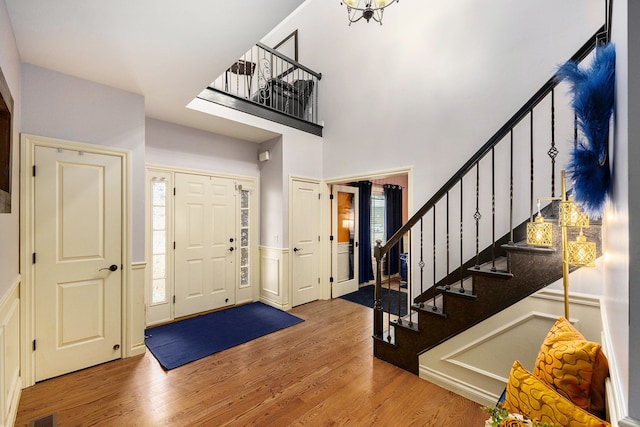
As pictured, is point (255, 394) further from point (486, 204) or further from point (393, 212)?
point (393, 212)

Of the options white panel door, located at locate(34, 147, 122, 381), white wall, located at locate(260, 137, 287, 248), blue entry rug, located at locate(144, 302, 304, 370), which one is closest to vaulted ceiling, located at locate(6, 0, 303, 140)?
white panel door, located at locate(34, 147, 122, 381)

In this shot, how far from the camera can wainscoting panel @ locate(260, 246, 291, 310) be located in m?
4.29

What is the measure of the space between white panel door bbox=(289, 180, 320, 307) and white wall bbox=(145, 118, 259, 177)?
2.91 ft

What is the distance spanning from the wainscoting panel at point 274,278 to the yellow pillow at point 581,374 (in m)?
3.38

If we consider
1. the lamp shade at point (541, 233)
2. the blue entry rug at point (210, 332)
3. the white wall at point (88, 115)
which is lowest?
the blue entry rug at point (210, 332)

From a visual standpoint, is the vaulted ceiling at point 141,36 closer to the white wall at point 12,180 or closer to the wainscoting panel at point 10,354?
the white wall at point 12,180

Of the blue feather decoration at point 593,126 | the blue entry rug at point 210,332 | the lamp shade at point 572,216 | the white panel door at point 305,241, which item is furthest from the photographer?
the white panel door at point 305,241

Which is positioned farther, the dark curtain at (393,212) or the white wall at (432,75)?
the dark curtain at (393,212)

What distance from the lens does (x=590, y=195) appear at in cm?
117

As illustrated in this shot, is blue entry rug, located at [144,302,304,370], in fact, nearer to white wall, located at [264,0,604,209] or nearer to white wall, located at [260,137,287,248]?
white wall, located at [260,137,287,248]

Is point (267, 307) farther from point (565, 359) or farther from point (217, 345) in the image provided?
point (565, 359)

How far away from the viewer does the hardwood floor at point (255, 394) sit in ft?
6.60

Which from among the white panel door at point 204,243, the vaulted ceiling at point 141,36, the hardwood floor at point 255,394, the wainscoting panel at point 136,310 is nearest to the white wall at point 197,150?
the white panel door at point 204,243

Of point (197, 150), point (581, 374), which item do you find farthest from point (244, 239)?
point (581, 374)
